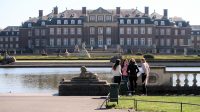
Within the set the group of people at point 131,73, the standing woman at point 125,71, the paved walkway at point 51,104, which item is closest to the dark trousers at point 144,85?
the group of people at point 131,73

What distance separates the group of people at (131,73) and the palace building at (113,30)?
62.9 meters

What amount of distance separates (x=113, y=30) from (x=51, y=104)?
69.1 meters

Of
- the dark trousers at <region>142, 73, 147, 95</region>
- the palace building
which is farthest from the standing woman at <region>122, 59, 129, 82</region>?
the palace building

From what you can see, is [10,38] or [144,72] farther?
[10,38]

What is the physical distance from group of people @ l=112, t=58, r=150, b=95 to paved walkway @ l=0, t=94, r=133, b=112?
1141mm

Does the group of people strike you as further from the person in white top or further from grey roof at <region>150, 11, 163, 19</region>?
grey roof at <region>150, 11, 163, 19</region>

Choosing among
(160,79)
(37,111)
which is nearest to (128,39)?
(160,79)

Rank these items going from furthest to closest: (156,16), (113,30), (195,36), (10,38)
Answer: (195,36), (10,38), (156,16), (113,30)

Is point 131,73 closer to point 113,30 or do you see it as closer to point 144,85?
point 144,85

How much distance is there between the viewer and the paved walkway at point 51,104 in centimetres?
1141

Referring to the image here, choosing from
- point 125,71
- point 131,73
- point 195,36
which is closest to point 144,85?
point 131,73

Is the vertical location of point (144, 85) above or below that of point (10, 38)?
below

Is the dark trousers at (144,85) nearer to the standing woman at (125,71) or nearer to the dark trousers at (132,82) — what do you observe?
the dark trousers at (132,82)

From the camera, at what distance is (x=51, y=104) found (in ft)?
40.8
